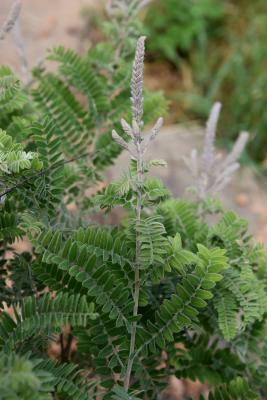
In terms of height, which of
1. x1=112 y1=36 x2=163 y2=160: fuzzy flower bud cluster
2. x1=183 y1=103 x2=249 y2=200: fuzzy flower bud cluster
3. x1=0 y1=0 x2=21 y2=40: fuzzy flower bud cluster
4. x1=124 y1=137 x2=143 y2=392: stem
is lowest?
x1=124 y1=137 x2=143 y2=392: stem

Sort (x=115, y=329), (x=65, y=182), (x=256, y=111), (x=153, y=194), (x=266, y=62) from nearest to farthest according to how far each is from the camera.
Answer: (x=153, y=194) < (x=115, y=329) < (x=65, y=182) < (x=256, y=111) < (x=266, y=62)

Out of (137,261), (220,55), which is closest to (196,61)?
(220,55)

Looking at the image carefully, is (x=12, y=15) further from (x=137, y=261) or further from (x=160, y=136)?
(x=160, y=136)

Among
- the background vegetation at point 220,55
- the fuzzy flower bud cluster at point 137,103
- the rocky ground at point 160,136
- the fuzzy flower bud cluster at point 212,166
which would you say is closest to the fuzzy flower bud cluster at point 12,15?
the fuzzy flower bud cluster at point 137,103

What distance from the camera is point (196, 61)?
12.7ft

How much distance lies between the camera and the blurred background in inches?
129

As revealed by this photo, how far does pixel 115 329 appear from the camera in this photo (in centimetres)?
139

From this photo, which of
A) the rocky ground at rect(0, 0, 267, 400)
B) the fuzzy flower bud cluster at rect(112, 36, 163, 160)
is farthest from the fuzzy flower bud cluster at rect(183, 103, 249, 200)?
the rocky ground at rect(0, 0, 267, 400)

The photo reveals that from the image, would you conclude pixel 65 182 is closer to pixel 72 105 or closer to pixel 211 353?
pixel 72 105

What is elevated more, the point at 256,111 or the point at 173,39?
the point at 173,39

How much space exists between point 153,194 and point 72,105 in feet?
2.08

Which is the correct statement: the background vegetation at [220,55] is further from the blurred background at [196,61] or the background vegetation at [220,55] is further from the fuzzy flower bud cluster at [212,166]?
the fuzzy flower bud cluster at [212,166]

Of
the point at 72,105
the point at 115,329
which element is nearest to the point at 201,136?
the point at 72,105

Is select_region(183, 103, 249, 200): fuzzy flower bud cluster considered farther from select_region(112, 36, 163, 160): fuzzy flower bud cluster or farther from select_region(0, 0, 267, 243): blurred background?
select_region(0, 0, 267, 243): blurred background
